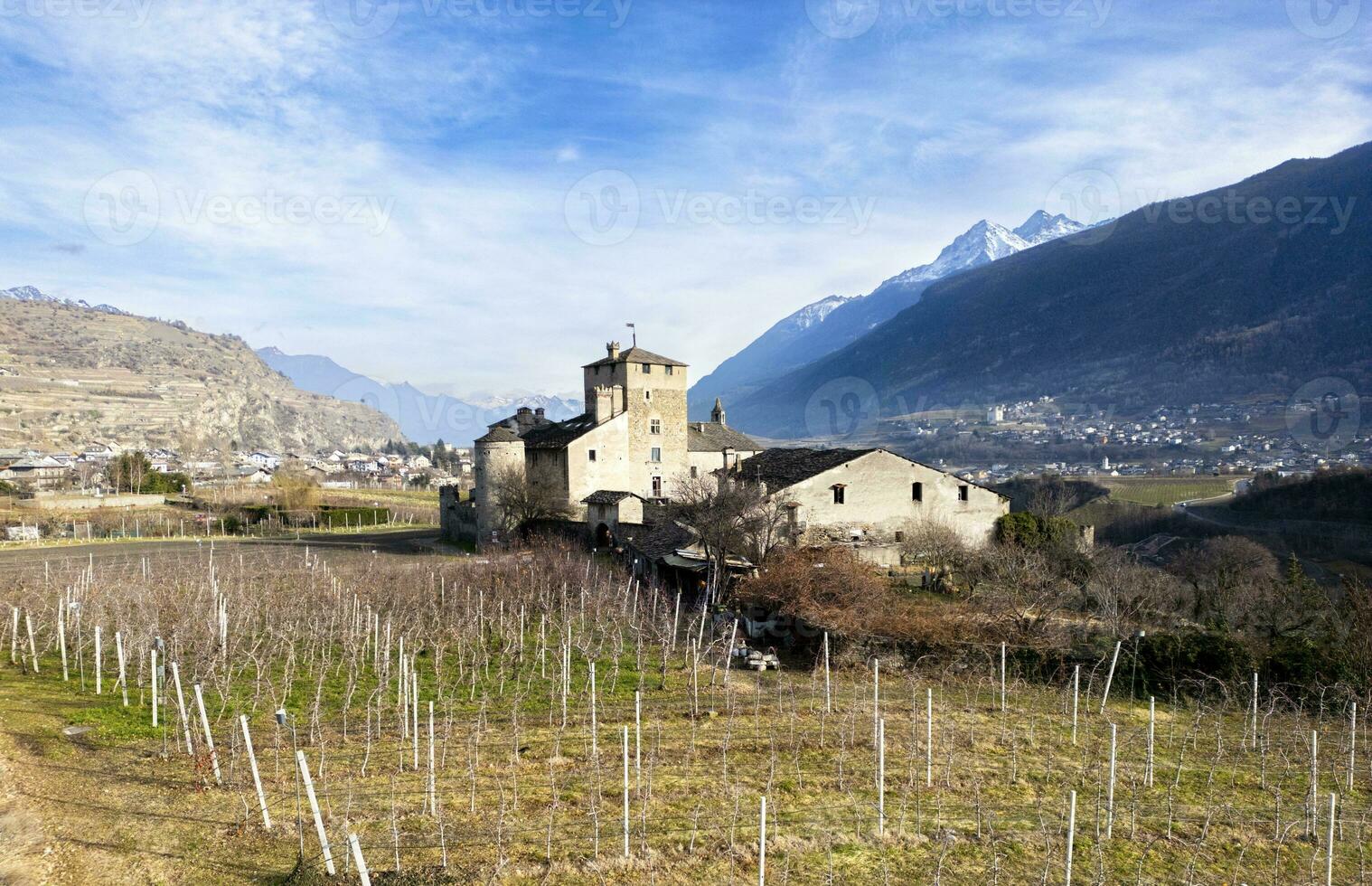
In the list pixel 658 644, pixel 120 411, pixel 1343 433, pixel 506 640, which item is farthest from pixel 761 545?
pixel 120 411

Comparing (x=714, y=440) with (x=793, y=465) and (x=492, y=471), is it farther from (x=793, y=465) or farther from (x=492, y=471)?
(x=492, y=471)

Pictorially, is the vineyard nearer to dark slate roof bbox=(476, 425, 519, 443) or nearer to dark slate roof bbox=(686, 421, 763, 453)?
dark slate roof bbox=(476, 425, 519, 443)

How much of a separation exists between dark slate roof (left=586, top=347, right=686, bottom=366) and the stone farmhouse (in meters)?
0.09

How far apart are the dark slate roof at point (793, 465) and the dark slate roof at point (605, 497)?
22.9 feet

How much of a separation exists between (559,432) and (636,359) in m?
7.58

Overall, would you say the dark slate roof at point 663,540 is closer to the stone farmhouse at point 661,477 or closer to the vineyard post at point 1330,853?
the stone farmhouse at point 661,477

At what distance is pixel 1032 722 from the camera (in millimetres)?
17766

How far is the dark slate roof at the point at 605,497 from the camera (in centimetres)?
4516

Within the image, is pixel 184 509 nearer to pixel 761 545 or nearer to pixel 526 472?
pixel 526 472

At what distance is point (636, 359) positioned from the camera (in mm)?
52781

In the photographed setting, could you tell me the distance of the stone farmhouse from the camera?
3981 cm

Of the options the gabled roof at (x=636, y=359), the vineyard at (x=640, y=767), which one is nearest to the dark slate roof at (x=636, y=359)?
the gabled roof at (x=636, y=359)

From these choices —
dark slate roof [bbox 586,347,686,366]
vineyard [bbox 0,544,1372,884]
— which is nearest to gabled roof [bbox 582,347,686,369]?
dark slate roof [bbox 586,347,686,366]

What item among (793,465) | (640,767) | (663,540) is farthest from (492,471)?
(640,767)
